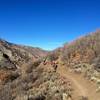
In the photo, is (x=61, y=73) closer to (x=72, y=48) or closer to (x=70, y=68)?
(x=70, y=68)

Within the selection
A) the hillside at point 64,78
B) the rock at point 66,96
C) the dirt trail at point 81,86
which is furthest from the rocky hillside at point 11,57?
the rock at point 66,96

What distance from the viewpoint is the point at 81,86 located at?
19.4 meters

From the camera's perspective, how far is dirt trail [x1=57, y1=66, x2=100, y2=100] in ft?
55.7

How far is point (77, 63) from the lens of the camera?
25828 mm

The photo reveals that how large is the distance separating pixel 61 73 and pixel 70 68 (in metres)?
1.61

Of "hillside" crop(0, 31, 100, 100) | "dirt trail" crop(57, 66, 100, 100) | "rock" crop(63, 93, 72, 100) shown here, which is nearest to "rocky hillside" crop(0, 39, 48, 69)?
"hillside" crop(0, 31, 100, 100)

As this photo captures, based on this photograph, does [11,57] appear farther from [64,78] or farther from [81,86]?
[81,86]

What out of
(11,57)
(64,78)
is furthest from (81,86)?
(11,57)

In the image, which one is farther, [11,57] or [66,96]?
[11,57]

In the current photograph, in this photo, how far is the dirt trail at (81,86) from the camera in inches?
668

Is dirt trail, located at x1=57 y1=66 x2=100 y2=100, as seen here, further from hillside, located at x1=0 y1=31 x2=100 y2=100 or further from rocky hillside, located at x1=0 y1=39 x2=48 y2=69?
rocky hillside, located at x1=0 y1=39 x2=48 y2=69

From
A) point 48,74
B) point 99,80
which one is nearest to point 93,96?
point 99,80

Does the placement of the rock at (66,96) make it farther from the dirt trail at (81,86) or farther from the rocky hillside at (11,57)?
the rocky hillside at (11,57)

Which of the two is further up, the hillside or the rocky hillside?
the rocky hillside
